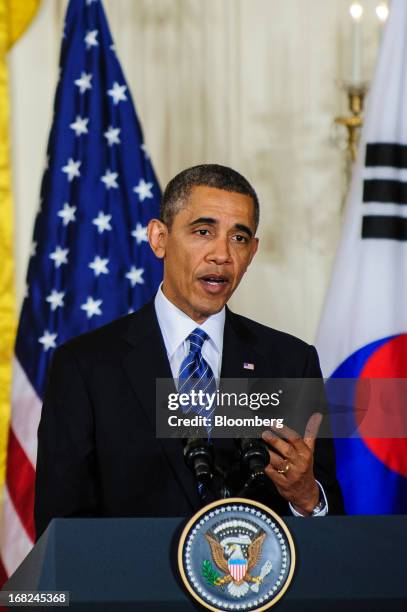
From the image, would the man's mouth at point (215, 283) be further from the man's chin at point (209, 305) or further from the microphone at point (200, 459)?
the microphone at point (200, 459)

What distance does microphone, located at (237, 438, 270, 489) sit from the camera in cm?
166

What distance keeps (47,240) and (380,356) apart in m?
1.26

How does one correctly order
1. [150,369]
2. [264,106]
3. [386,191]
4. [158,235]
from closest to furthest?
[150,369], [158,235], [386,191], [264,106]

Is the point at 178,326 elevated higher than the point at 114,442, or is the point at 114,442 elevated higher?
the point at 178,326

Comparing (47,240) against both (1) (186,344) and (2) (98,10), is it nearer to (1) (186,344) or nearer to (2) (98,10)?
(2) (98,10)

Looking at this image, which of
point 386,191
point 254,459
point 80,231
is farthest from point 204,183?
point 80,231

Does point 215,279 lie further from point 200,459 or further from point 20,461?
point 20,461

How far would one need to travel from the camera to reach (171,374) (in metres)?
2.21

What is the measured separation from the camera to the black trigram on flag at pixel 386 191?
330cm

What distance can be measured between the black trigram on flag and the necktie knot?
4.05 feet

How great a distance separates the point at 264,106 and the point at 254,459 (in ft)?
8.50

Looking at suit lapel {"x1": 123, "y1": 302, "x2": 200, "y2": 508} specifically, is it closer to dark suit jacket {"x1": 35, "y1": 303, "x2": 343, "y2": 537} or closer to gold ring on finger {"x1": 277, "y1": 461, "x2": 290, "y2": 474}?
dark suit jacket {"x1": 35, "y1": 303, "x2": 343, "y2": 537}

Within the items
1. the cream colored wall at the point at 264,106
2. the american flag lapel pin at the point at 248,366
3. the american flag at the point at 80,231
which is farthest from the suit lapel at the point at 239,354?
the cream colored wall at the point at 264,106

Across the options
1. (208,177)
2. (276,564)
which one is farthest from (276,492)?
(208,177)
